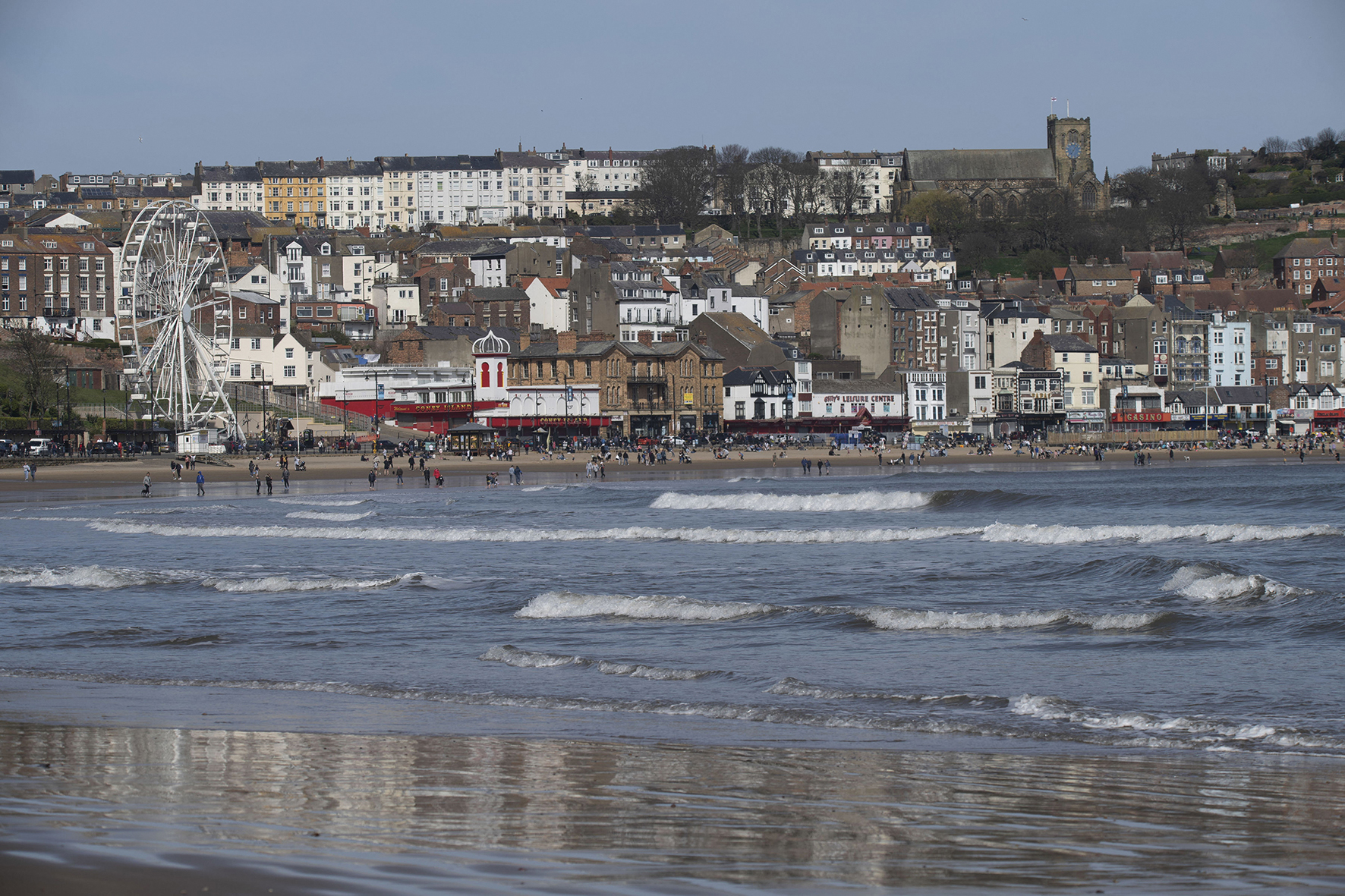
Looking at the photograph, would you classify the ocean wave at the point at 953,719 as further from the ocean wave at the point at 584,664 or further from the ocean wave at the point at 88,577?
the ocean wave at the point at 88,577

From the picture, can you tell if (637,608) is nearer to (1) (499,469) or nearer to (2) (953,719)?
(2) (953,719)

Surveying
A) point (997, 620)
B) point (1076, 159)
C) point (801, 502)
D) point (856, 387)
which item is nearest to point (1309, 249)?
point (1076, 159)

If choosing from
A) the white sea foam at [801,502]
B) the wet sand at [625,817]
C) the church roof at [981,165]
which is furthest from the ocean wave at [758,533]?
the church roof at [981,165]

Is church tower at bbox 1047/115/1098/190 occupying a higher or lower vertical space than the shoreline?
higher

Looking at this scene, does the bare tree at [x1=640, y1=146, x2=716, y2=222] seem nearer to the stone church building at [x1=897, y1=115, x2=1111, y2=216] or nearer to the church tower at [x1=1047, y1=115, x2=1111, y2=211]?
the stone church building at [x1=897, y1=115, x2=1111, y2=216]

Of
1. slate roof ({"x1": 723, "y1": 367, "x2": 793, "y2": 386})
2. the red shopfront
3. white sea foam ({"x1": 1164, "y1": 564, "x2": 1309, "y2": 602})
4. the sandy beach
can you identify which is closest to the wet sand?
white sea foam ({"x1": 1164, "y1": 564, "x2": 1309, "y2": 602})

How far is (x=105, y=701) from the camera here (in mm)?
→ 10969

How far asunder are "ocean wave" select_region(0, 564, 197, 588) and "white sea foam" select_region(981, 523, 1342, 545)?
49.0 ft

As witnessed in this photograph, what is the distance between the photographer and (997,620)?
51.3 feet

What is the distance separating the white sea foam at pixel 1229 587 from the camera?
56.1ft

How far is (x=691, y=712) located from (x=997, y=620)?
595cm

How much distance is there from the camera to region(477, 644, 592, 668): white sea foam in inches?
528

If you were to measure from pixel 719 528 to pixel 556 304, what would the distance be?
2353 inches

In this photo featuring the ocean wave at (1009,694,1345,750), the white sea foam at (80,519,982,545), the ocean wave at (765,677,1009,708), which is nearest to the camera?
the ocean wave at (1009,694,1345,750)
